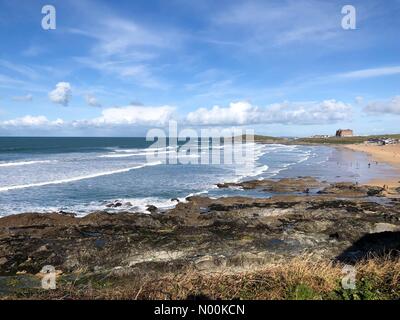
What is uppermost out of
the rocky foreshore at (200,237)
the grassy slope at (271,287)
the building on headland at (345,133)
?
the building on headland at (345,133)

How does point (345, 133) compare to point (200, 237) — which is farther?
point (345, 133)

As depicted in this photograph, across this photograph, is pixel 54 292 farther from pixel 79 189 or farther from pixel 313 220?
pixel 79 189

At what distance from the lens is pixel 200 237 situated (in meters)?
→ 16.0

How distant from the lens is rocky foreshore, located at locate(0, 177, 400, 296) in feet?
43.1

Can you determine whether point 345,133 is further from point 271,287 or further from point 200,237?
point 271,287

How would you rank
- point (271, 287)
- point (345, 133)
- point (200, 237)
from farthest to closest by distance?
point (345, 133) < point (200, 237) < point (271, 287)

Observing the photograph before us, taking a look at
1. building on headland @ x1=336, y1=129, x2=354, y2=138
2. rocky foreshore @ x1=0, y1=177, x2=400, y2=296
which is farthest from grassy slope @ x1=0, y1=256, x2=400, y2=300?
building on headland @ x1=336, y1=129, x2=354, y2=138

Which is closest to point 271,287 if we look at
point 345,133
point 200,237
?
point 200,237

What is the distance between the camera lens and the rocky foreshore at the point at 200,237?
1315cm

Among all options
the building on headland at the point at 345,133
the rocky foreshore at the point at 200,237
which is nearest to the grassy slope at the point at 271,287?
the rocky foreshore at the point at 200,237

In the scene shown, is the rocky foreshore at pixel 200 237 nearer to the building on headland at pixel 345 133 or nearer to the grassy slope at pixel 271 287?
the grassy slope at pixel 271 287

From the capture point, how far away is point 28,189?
29.7 metres
